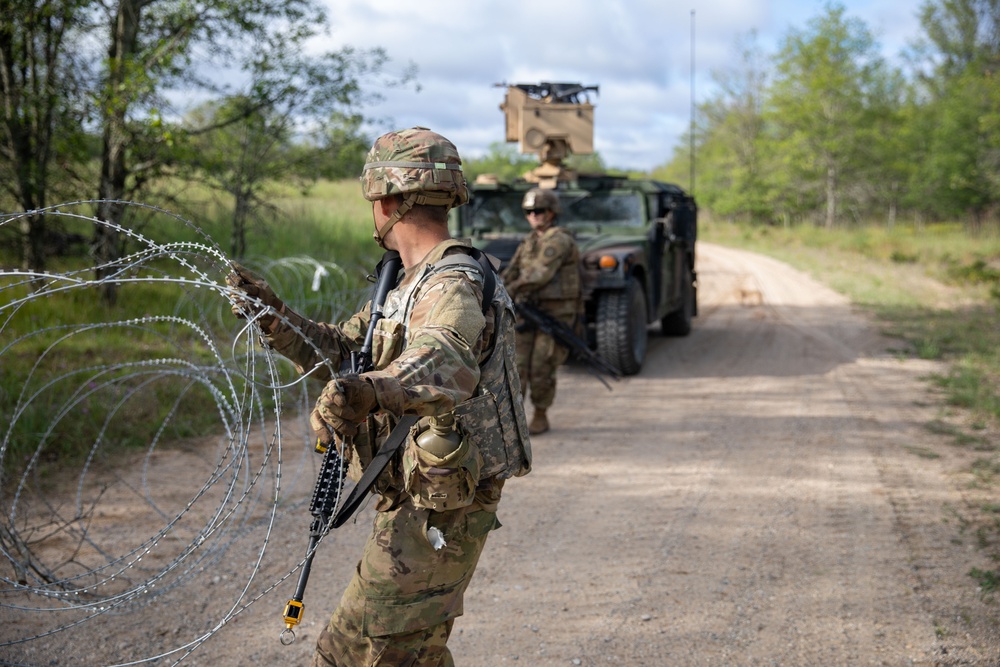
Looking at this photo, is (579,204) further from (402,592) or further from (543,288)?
(402,592)

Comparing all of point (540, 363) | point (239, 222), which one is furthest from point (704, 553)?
point (239, 222)

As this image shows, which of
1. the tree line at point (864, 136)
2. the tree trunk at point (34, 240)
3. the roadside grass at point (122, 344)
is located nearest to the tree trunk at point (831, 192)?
the tree line at point (864, 136)

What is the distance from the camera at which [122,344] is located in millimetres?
6844

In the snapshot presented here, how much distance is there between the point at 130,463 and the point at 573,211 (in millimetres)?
4838

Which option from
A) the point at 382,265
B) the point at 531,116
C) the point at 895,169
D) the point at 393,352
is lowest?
the point at 393,352

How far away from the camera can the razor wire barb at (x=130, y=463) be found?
8.07 feet

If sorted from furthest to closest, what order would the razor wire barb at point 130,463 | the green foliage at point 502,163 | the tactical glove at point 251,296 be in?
1. the green foliage at point 502,163
2. the razor wire barb at point 130,463
3. the tactical glove at point 251,296

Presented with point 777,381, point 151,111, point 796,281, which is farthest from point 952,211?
point 151,111

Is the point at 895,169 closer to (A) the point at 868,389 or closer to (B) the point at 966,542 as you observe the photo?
(A) the point at 868,389

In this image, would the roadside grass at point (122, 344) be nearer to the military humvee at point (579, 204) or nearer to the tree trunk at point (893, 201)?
the military humvee at point (579, 204)

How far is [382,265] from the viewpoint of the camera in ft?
7.74

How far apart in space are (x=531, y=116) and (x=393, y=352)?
6.83m

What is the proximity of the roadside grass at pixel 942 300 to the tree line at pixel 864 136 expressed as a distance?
1.87m

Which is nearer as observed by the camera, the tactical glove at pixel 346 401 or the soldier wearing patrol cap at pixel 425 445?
the tactical glove at pixel 346 401
